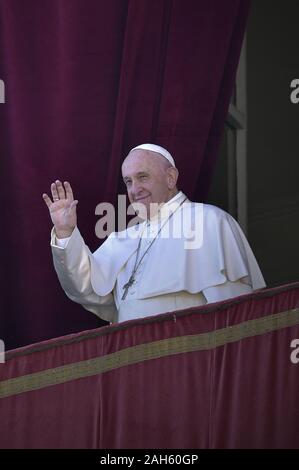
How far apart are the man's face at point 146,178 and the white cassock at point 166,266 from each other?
0.08 m

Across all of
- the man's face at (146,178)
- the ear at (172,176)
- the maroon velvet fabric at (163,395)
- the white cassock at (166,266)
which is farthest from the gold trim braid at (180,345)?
the ear at (172,176)

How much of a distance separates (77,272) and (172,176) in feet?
2.24

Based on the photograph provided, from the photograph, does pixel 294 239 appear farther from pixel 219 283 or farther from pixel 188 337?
pixel 188 337

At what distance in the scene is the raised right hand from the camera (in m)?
4.26

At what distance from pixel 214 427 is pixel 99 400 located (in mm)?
408

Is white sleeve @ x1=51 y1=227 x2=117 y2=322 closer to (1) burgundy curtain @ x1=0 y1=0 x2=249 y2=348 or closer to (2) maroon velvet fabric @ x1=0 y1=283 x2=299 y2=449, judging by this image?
(1) burgundy curtain @ x1=0 y1=0 x2=249 y2=348

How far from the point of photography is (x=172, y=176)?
4742 millimetres

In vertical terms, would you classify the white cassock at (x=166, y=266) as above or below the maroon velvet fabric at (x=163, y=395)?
above

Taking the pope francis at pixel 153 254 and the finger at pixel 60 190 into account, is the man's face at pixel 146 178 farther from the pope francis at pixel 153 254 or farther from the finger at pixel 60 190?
the finger at pixel 60 190

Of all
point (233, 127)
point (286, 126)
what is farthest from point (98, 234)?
point (286, 126)

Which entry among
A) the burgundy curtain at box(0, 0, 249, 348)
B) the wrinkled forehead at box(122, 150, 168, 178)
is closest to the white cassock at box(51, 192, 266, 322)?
the wrinkled forehead at box(122, 150, 168, 178)

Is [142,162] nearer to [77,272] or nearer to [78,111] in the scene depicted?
[78,111]

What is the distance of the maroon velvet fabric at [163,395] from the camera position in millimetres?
3436

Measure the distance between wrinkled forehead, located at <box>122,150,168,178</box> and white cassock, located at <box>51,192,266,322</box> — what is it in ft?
0.58
